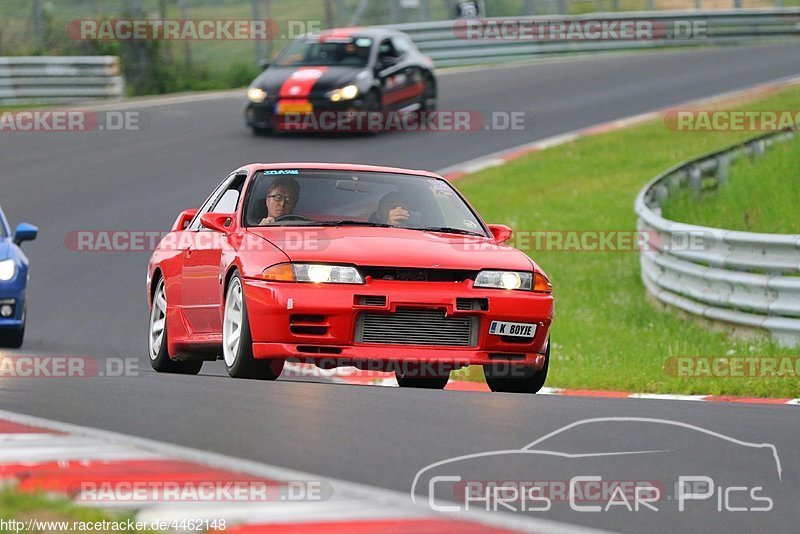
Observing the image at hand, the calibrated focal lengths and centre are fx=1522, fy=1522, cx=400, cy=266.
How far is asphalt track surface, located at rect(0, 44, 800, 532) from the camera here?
19.4 feet

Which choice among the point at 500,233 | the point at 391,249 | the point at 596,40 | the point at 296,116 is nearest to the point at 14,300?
the point at 500,233

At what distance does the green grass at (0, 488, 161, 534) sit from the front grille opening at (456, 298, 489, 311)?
3.66 meters

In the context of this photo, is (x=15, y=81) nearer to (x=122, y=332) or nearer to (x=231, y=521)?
(x=122, y=332)

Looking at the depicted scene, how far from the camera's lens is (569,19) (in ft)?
115

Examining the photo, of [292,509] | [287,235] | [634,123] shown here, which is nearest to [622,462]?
[292,509]

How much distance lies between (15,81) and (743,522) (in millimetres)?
22518

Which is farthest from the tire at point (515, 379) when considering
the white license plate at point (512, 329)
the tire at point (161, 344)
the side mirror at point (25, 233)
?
the side mirror at point (25, 233)

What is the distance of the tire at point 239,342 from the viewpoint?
8.02m

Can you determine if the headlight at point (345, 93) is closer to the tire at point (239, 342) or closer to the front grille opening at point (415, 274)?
the tire at point (239, 342)

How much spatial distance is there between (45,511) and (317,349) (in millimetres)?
3504

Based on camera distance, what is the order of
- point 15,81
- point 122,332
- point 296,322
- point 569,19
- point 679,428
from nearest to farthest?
point 679,428, point 296,322, point 122,332, point 15,81, point 569,19

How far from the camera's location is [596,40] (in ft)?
117

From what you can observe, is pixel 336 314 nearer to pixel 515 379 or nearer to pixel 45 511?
pixel 515 379

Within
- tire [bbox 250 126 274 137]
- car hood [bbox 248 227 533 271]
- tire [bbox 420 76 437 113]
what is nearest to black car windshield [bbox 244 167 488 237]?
car hood [bbox 248 227 533 271]
